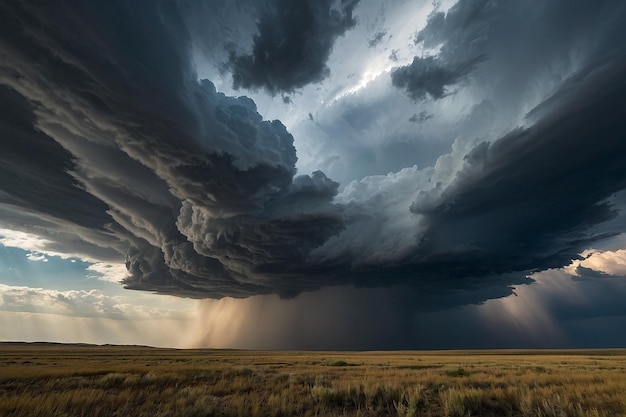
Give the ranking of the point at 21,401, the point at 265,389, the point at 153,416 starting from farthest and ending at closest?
the point at 265,389 < the point at 21,401 < the point at 153,416

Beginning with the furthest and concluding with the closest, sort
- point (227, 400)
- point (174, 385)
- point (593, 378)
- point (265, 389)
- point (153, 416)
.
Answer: point (593, 378)
point (174, 385)
point (265, 389)
point (227, 400)
point (153, 416)

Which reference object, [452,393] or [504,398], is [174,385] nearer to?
[452,393]

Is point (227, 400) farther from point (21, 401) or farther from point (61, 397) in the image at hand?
point (21, 401)

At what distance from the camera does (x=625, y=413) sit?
10719 millimetres

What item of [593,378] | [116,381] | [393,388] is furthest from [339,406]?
[593,378]

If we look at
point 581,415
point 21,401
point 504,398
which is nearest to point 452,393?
point 504,398

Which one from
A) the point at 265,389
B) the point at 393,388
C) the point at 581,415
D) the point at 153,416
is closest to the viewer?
the point at 581,415

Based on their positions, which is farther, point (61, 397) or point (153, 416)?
point (61, 397)

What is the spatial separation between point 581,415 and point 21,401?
59.2 feet

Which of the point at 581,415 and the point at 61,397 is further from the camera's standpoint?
the point at 61,397

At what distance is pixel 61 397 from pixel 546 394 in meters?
19.0

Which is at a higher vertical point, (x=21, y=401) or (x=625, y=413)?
(x=21, y=401)

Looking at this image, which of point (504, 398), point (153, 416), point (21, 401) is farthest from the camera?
point (504, 398)

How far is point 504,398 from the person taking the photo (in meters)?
12.8
